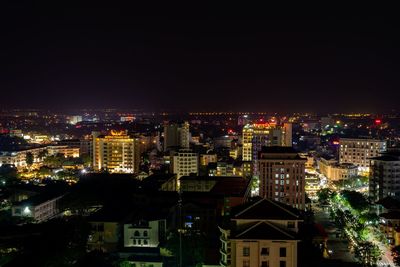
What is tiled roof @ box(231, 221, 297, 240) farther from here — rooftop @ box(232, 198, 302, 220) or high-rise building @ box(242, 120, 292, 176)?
high-rise building @ box(242, 120, 292, 176)

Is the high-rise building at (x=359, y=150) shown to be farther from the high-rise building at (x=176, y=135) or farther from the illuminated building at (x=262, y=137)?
the high-rise building at (x=176, y=135)

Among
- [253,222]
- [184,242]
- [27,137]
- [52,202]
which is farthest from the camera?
[27,137]

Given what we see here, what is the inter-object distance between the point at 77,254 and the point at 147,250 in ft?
8.84

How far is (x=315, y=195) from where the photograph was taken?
31406 millimetres

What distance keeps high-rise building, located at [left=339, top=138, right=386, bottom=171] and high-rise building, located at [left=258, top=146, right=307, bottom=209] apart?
62.7 ft

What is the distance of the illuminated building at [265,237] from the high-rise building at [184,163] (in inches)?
926

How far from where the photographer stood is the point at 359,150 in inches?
1638

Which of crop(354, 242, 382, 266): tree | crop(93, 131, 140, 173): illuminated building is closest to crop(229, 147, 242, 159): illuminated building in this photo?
crop(93, 131, 140, 173): illuminated building

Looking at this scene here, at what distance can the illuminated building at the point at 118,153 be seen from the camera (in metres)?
40.0

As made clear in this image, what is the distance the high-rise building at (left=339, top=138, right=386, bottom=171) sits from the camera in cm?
4066

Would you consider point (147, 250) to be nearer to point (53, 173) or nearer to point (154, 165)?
point (53, 173)

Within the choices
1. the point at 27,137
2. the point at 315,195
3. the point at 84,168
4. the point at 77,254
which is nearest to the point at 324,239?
the point at 77,254

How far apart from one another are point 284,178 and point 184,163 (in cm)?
1245

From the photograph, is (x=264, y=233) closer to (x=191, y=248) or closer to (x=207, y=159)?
(x=191, y=248)
